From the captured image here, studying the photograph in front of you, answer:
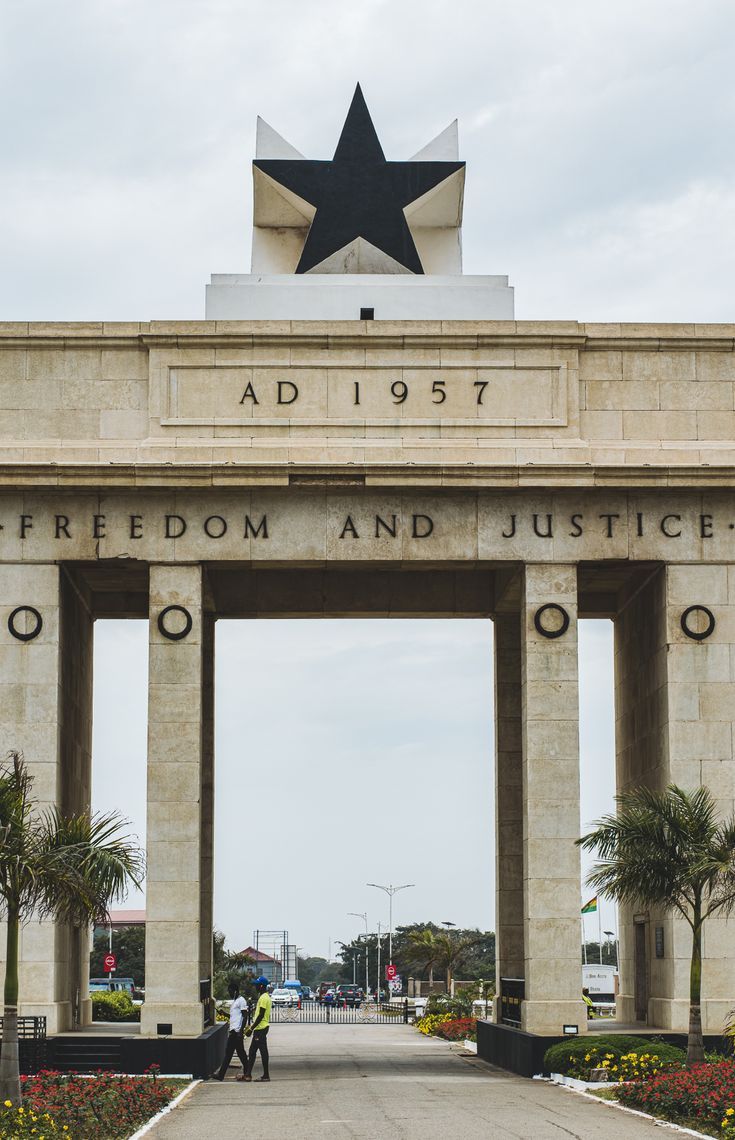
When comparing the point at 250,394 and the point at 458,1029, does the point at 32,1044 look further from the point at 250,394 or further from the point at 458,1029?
the point at 458,1029

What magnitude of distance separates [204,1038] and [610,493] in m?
14.5

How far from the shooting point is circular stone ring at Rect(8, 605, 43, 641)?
1426 inches

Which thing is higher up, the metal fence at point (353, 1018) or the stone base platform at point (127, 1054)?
the stone base platform at point (127, 1054)

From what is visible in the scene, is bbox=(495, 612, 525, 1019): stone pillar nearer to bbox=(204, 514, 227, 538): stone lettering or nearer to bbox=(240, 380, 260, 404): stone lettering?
bbox=(204, 514, 227, 538): stone lettering

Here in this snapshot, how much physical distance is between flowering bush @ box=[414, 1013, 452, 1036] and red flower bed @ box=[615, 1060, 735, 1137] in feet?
91.0

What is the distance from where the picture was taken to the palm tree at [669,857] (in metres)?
29.8

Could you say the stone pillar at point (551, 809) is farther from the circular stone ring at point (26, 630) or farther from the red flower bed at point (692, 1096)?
the circular stone ring at point (26, 630)

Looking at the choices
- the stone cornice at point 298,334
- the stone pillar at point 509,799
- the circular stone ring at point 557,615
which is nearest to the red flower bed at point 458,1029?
the stone pillar at point 509,799

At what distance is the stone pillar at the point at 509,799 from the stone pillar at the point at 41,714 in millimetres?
10682

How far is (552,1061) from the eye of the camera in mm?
33125

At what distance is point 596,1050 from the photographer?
106 ft

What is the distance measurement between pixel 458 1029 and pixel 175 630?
→ 2092 cm

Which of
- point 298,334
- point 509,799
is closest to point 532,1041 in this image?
point 509,799

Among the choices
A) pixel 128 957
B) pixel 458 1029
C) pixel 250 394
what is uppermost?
pixel 250 394
